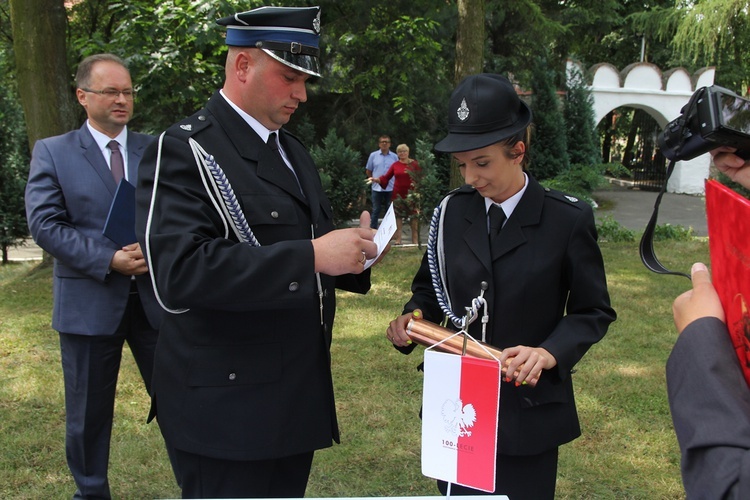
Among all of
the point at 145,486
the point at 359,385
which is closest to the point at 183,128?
the point at 145,486

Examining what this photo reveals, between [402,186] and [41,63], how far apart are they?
5.51 m

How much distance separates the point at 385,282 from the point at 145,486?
15.2 ft

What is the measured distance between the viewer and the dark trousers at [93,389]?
3047mm

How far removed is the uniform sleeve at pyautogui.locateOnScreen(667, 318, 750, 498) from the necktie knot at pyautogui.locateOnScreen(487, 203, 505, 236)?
0.90m

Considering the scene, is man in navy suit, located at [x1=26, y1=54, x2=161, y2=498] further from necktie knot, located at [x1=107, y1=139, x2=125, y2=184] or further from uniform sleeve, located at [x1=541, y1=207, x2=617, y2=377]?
uniform sleeve, located at [x1=541, y1=207, x2=617, y2=377]

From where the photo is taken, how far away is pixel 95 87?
121 inches

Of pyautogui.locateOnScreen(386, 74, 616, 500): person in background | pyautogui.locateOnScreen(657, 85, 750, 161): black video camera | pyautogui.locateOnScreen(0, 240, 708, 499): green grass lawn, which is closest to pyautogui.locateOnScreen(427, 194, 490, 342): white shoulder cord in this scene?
pyautogui.locateOnScreen(386, 74, 616, 500): person in background

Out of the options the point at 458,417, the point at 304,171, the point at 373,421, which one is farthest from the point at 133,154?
the point at 458,417

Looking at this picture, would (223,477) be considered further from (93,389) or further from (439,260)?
(93,389)

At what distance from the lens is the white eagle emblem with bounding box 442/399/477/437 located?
4.87 feet

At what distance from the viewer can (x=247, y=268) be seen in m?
1.66

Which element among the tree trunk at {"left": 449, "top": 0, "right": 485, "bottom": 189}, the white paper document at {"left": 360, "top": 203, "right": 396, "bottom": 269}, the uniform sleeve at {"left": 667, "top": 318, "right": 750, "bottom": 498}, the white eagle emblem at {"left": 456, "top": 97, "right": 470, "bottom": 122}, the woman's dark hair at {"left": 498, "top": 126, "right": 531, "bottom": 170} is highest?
the tree trunk at {"left": 449, "top": 0, "right": 485, "bottom": 189}

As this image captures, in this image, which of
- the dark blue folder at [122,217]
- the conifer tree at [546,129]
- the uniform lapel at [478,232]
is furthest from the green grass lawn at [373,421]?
the conifer tree at [546,129]

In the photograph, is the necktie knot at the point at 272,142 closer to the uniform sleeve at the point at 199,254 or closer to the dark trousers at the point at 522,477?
the uniform sleeve at the point at 199,254
